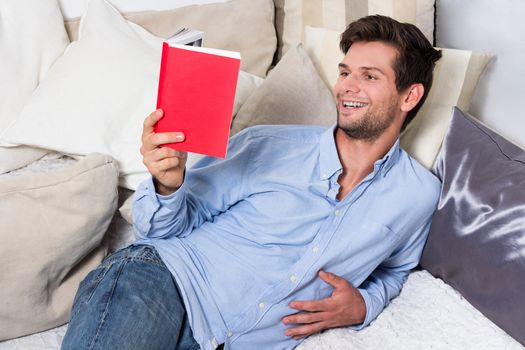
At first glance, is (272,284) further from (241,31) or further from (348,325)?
(241,31)

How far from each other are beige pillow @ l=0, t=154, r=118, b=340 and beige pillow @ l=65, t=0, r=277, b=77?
26.8 inches

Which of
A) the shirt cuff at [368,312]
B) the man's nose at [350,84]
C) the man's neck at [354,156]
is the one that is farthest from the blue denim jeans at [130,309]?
the man's nose at [350,84]

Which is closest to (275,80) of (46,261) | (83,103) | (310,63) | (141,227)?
(310,63)

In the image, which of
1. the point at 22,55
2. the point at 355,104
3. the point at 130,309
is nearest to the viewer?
the point at 130,309

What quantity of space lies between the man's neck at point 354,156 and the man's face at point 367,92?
23mm

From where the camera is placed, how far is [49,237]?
1.30m

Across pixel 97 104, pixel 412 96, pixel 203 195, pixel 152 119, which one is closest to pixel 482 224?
pixel 412 96

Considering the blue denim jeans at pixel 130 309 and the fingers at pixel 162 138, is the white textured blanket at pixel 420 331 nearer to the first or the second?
the blue denim jeans at pixel 130 309

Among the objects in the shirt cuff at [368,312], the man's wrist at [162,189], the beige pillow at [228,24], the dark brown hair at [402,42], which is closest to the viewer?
the man's wrist at [162,189]

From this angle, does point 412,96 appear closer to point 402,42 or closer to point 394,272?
point 402,42

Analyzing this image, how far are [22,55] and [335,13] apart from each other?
0.92 metres

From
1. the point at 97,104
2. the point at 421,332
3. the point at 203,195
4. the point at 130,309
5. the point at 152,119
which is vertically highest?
the point at 152,119

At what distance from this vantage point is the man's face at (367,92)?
1.36 metres

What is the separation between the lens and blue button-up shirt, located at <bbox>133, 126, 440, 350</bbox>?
49.9 inches
